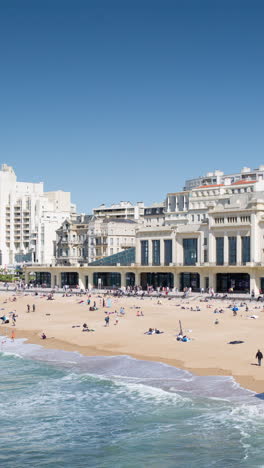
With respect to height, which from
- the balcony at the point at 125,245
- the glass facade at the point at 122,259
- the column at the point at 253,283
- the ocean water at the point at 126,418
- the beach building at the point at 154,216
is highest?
the beach building at the point at 154,216

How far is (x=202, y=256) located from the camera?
3671 inches

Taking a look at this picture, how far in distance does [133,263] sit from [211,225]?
18.7m

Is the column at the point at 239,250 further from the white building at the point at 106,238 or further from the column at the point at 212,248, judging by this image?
the white building at the point at 106,238

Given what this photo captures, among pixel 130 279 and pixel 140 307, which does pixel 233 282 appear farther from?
pixel 130 279

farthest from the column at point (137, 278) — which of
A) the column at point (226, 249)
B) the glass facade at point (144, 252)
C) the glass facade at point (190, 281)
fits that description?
the column at point (226, 249)

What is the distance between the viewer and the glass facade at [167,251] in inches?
3880

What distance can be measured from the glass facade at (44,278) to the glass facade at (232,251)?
44.7 m

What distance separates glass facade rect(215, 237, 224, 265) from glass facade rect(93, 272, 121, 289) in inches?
867

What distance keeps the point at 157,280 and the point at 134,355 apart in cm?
5836

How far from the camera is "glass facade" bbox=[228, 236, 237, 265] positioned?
88.6 metres

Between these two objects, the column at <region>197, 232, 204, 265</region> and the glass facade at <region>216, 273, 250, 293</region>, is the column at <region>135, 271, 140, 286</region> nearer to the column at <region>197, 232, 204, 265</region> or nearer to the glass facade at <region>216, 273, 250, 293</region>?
the column at <region>197, 232, 204, 265</region>

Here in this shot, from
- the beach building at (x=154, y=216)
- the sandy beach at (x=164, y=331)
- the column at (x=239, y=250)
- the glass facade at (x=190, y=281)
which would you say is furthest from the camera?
the beach building at (x=154, y=216)

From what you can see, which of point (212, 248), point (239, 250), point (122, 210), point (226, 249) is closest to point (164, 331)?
point (239, 250)

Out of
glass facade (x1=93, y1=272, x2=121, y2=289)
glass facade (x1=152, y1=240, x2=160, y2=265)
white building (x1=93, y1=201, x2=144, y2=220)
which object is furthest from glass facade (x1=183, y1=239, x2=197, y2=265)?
white building (x1=93, y1=201, x2=144, y2=220)
